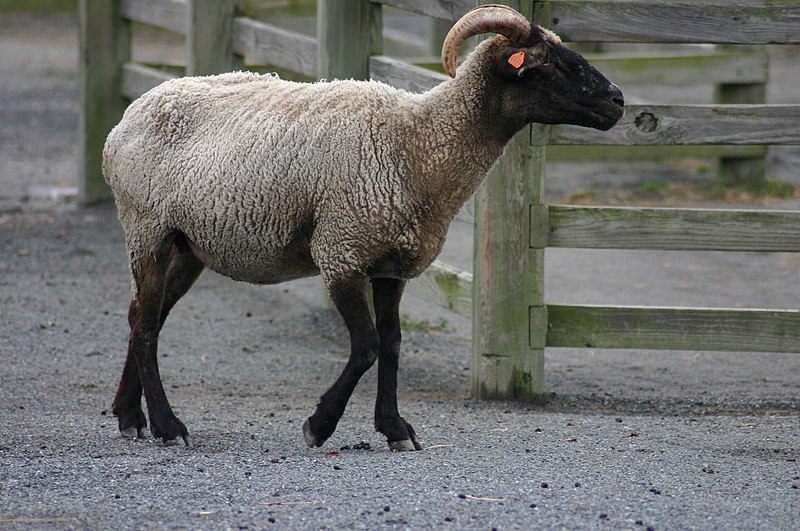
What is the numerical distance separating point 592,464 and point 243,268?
1913 mm

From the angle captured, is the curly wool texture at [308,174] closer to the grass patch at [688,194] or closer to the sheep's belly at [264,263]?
the sheep's belly at [264,263]

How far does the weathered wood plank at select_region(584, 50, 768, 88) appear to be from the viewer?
1276 cm

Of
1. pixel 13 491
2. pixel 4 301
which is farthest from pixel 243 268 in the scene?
pixel 4 301

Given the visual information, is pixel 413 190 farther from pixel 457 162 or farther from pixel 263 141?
pixel 263 141

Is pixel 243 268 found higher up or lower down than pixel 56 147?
higher up

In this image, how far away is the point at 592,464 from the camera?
5562 mm

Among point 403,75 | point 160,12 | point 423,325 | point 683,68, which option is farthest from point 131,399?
point 683,68

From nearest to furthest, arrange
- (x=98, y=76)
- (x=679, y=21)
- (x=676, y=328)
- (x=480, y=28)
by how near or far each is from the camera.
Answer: (x=480, y=28) → (x=679, y=21) → (x=676, y=328) → (x=98, y=76)

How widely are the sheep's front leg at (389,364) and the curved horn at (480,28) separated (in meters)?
1.11

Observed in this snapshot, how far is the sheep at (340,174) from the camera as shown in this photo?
5699mm

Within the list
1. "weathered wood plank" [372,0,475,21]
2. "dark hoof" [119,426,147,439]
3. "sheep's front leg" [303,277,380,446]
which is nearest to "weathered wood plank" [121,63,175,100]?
"weathered wood plank" [372,0,475,21]

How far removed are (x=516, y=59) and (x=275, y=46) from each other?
4273 millimetres

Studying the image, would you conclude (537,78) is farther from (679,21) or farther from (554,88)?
(679,21)

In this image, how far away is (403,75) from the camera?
7.57 meters
